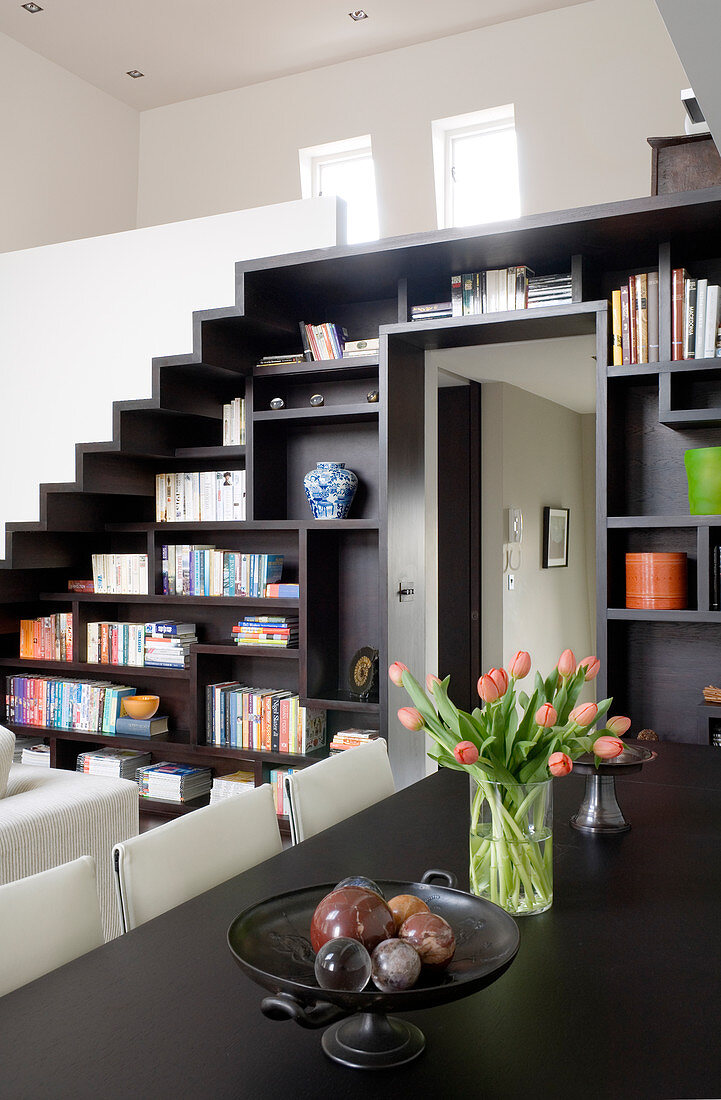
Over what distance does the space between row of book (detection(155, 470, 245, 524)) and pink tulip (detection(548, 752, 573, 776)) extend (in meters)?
3.33

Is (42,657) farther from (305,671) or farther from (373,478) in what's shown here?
(373,478)

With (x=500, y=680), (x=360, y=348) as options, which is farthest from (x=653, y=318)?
(x=500, y=680)

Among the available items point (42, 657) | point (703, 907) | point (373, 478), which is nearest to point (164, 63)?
point (373, 478)

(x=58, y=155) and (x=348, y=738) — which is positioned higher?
(x=58, y=155)

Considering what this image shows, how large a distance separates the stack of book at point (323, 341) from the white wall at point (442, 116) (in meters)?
1.81

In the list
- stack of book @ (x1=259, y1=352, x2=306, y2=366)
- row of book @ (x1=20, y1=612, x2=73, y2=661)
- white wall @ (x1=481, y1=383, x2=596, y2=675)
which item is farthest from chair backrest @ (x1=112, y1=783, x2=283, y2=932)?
white wall @ (x1=481, y1=383, x2=596, y2=675)

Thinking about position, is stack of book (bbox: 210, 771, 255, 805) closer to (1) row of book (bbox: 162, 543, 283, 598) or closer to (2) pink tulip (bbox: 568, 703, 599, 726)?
(1) row of book (bbox: 162, 543, 283, 598)

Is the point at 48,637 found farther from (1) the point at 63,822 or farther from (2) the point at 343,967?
(2) the point at 343,967

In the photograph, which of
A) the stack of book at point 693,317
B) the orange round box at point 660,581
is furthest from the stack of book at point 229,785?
the stack of book at point 693,317

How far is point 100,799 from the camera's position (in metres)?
3.02

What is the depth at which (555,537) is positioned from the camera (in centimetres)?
766

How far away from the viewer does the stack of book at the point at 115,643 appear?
16.1 ft

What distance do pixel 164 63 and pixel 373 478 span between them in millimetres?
3275

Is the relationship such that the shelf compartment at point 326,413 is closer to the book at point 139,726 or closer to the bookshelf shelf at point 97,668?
the bookshelf shelf at point 97,668
